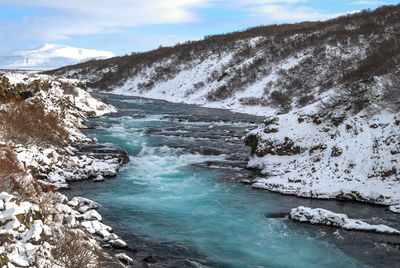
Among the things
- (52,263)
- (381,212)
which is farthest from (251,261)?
(381,212)

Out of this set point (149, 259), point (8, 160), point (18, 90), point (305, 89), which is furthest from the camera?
point (305, 89)

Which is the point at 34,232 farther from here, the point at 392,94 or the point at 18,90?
the point at 18,90

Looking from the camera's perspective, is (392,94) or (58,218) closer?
(58,218)

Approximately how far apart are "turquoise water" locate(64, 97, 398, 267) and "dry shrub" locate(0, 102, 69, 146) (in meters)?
3.06

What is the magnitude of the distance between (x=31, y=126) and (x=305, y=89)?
27740 mm

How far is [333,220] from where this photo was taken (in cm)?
1168

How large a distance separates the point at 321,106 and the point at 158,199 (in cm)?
921

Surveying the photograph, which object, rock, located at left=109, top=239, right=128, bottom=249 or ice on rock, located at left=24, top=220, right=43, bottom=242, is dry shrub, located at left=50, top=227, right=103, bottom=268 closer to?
ice on rock, located at left=24, top=220, right=43, bottom=242

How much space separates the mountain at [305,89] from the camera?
Answer: 15.0m

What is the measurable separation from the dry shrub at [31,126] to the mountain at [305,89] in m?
9.65

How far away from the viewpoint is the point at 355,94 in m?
18.0

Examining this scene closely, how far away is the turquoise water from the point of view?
32.0 feet

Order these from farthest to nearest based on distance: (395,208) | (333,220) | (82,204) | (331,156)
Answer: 1. (331,156)
2. (395,208)
3. (82,204)
4. (333,220)

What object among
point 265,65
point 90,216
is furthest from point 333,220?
point 265,65
